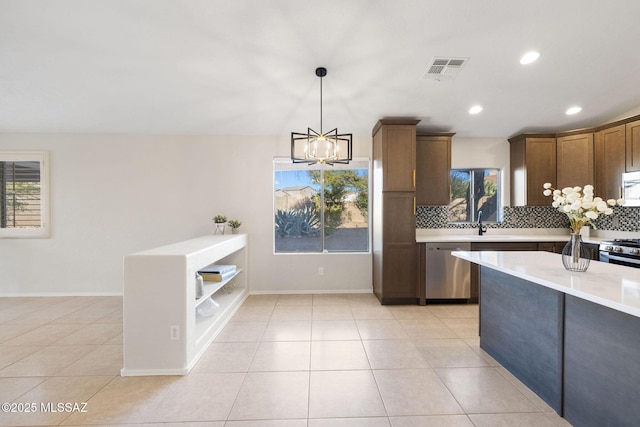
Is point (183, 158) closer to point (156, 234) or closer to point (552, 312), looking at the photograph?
point (156, 234)

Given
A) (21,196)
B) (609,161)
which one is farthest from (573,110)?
A: (21,196)

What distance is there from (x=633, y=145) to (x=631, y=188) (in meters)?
0.54

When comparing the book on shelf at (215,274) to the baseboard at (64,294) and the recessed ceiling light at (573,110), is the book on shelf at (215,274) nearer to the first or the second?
the baseboard at (64,294)

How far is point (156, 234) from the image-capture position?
14.3 ft

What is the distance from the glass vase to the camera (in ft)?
6.30

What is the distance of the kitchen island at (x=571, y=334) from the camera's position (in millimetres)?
1404

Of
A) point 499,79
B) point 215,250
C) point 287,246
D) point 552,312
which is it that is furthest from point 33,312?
point 499,79

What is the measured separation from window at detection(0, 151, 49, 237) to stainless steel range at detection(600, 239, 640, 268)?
7.83 m

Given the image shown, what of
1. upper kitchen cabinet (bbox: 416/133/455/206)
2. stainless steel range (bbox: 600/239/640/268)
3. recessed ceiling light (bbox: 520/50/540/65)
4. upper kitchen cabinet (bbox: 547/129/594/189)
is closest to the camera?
recessed ceiling light (bbox: 520/50/540/65)

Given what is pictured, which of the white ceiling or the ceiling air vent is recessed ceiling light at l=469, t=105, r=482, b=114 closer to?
the white ceiling

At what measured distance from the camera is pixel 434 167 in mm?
4172

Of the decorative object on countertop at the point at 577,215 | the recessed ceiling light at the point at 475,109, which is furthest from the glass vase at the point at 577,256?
the recessed ceiling light at the point at 475,109

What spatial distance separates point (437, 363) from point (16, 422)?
119 inches

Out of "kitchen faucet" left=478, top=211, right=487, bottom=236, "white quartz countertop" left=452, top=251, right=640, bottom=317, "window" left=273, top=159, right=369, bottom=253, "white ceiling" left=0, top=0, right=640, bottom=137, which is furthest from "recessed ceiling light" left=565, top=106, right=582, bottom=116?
"window" left=273, top=159, right=369, bottom=253
